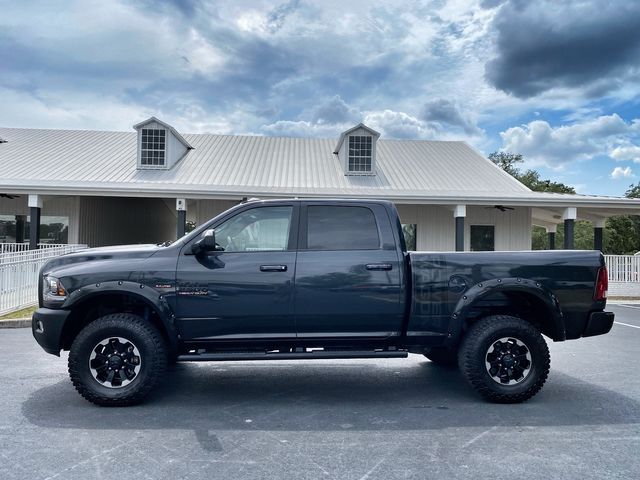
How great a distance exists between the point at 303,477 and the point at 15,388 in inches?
146

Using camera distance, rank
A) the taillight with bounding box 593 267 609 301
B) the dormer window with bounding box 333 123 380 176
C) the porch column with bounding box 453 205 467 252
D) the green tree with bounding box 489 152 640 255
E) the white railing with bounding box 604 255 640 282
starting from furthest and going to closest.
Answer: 1. the green tree with bounding box 489 152 640 255
2. the dormer window with bounding box 333 123 380 176
3. the white railing with bounding box 604 255 640 282
4. the porch column with bounding box 453 205 467 252
5. the taillight with bounding box 593 267 609 301

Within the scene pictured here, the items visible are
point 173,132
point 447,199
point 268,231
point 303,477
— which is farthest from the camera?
point 173,132

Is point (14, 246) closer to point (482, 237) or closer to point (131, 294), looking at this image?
point (131, 294)

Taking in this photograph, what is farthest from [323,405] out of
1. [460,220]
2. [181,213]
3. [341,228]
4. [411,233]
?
[411,233]

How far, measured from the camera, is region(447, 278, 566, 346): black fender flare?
4.82 meters

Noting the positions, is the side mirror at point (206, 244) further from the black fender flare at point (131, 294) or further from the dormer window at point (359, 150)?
the dormer window at point (359, 150)

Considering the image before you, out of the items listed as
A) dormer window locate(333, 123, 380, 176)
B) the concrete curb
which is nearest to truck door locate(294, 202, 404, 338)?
the concrete curb

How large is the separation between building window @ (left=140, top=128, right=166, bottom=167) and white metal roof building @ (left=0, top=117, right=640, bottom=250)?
37 mm

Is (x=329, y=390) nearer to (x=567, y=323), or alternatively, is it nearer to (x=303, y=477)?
(x=303, y=477)

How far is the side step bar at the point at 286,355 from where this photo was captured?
15.2 feet

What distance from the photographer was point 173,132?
1859 cm

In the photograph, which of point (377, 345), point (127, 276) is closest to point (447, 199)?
point (377, 345)

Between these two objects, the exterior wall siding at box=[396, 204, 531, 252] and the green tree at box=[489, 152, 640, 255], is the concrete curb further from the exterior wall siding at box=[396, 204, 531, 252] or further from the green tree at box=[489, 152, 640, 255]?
the green tree at box=[489, 152, 640, 255]

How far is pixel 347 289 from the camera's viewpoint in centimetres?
470
